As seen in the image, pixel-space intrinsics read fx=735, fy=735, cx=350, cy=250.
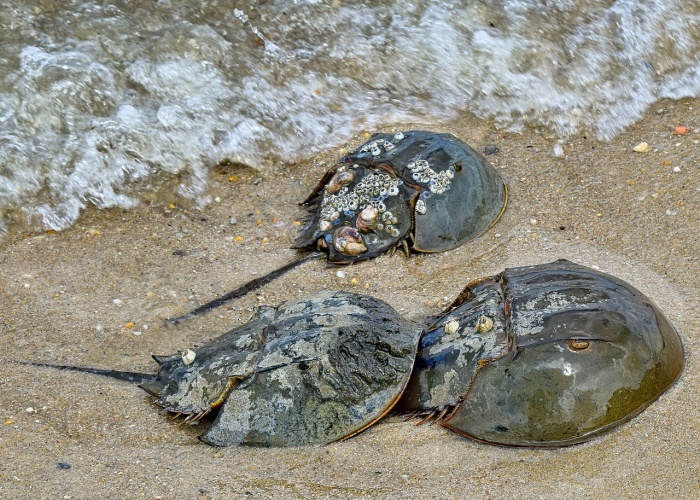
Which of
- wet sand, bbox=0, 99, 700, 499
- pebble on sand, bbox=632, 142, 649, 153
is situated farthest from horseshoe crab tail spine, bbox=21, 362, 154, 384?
pebble on sand, bbox=632, 142, 649, 153

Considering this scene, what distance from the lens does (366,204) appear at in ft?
12.1

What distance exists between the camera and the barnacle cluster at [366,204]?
12.0 feet

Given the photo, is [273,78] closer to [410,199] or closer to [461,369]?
[410,199]

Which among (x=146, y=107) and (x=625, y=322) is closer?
(x=625, y=322)

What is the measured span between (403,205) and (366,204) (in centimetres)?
19

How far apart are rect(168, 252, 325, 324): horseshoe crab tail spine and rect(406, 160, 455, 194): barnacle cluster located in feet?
2.07

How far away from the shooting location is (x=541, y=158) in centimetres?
434

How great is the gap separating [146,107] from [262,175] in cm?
93

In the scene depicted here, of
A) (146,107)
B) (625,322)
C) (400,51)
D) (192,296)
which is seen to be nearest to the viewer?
(625,322)

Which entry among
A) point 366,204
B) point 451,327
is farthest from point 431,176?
point 451,327

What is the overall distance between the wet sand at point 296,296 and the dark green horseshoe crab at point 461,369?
95 mm

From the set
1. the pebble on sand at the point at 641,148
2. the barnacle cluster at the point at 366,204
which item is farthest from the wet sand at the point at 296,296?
the barnacle cluster at the point at 366,204

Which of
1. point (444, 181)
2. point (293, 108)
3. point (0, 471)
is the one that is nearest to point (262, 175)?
point (293, 108)

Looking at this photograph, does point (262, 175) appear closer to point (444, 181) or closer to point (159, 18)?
point (444, 181)
